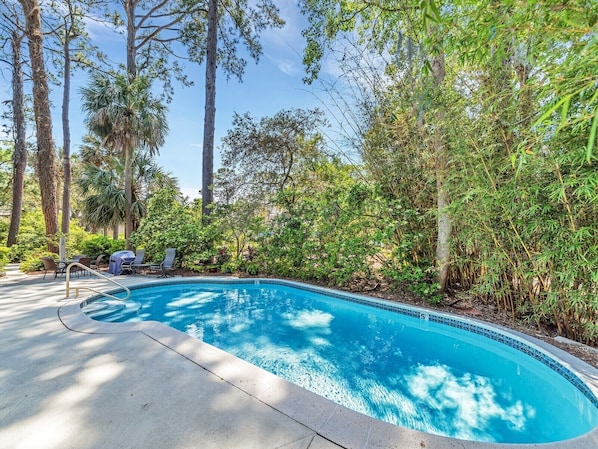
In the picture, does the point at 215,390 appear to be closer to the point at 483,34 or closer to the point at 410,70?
the point at 483,34

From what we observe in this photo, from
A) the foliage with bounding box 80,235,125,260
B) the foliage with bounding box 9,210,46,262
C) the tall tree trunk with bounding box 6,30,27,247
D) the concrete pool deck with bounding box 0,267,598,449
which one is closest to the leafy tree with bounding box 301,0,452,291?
the concrete pool deck with bounding box 0,267,598,449

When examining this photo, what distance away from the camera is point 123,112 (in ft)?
31.8

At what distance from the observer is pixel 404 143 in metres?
5.86

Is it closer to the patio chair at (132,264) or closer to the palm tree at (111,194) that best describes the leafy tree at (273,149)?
the patio chair at (132,264)

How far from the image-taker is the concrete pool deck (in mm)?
1811

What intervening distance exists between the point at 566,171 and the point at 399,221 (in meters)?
3.07

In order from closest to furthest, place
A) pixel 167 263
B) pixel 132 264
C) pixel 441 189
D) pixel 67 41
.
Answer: pixel 441 189 → pixel 167 263 → pixel 132 264 → pixel 67 41

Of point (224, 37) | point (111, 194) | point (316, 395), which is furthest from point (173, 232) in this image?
point (224, 37)

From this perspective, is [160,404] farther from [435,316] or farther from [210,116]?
[210,116]

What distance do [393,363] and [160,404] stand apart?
3.00 metres

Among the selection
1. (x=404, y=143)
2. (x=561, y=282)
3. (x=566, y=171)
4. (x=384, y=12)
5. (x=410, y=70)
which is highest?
(x=384, y=12)

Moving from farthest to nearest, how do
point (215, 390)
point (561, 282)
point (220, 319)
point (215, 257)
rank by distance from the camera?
1. point (215, 257)
2. point (220, 319)
3. point (561, 282)
4. point (215, 390)

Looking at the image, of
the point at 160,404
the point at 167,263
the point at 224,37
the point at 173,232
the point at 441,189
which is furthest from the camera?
the point at 224,37

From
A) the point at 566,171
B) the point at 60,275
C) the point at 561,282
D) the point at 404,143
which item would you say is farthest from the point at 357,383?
the point at 60,275
